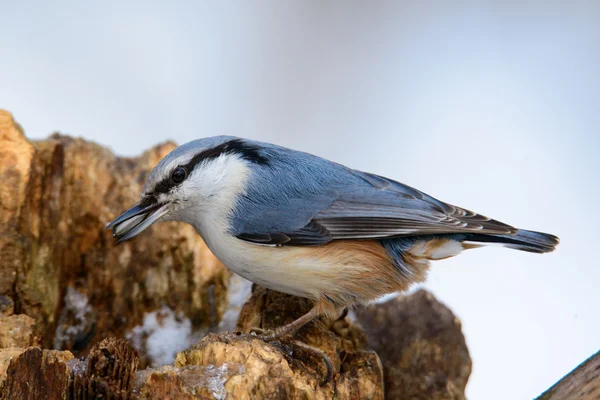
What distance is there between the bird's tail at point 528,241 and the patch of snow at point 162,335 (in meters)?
1.42

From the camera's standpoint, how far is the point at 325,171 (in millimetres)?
2881

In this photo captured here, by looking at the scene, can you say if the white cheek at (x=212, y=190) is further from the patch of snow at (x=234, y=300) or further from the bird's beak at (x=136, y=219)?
the patch of snow at (x=234, y=300)

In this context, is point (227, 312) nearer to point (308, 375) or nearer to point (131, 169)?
point (131, 169)

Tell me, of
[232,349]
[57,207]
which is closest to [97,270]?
[57,207]

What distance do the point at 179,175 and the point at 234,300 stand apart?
81cm

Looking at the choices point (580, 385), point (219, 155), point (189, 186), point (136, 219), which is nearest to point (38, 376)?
point (136, 219)

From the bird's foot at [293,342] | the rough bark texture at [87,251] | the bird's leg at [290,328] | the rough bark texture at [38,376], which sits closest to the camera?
the rough bark texture at [38,376]

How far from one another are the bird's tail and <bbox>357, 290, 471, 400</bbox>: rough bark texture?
599 millimetres

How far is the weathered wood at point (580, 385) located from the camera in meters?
2.09

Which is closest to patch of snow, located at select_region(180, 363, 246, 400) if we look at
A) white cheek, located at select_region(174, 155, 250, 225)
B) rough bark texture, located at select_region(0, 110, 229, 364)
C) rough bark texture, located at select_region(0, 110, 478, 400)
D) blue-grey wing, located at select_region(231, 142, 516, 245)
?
rough bark texture, located at select_region(0, 110, 478, 400)

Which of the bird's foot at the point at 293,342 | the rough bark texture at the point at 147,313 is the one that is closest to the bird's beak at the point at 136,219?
the rough bark texture at the point at 147,313

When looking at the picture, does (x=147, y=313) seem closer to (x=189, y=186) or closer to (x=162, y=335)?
(x=162, y=335)

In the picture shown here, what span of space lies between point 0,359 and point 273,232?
1.01m

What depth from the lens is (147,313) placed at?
3.35 meters
